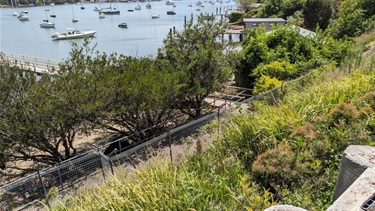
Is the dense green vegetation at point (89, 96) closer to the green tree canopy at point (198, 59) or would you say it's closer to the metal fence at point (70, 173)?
the green tree canopy at point (198, 59)

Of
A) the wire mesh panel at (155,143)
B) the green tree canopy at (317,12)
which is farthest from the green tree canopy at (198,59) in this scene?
the green tree canopy at (317,12)

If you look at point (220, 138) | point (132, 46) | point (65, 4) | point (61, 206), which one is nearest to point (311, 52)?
point (220, 138)

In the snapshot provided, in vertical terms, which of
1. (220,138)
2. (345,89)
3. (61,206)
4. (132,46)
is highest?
(345,89)

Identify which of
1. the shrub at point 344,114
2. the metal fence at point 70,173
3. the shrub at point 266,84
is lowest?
the metal fence at point 70,173

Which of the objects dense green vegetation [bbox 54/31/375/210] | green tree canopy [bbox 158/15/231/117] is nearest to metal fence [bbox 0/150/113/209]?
dense green vegetation [bbox 54/31/375/210]

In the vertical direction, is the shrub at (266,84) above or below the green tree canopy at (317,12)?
below

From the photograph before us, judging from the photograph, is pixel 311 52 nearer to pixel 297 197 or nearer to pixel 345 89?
pixel 345 89

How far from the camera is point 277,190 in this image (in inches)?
146

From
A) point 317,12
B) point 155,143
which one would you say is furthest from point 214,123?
point 317,12

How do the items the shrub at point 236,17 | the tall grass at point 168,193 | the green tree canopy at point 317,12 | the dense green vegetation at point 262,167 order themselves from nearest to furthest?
1. the tall grass at point 168,193
2. the dense green vegetation at point 262,167
3. the green tree canopy at point 317,12
4. the shrub at point 236,17

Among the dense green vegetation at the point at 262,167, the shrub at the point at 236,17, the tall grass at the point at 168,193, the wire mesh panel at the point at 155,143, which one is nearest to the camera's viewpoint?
the tall grass at the point at 168,193

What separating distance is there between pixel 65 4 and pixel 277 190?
194m

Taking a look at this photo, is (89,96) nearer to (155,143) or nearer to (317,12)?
(155,143)

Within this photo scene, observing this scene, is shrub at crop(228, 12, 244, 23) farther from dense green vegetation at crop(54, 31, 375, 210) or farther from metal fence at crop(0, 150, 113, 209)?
dense green vegetation at crop(54, 31, 375, 210)
